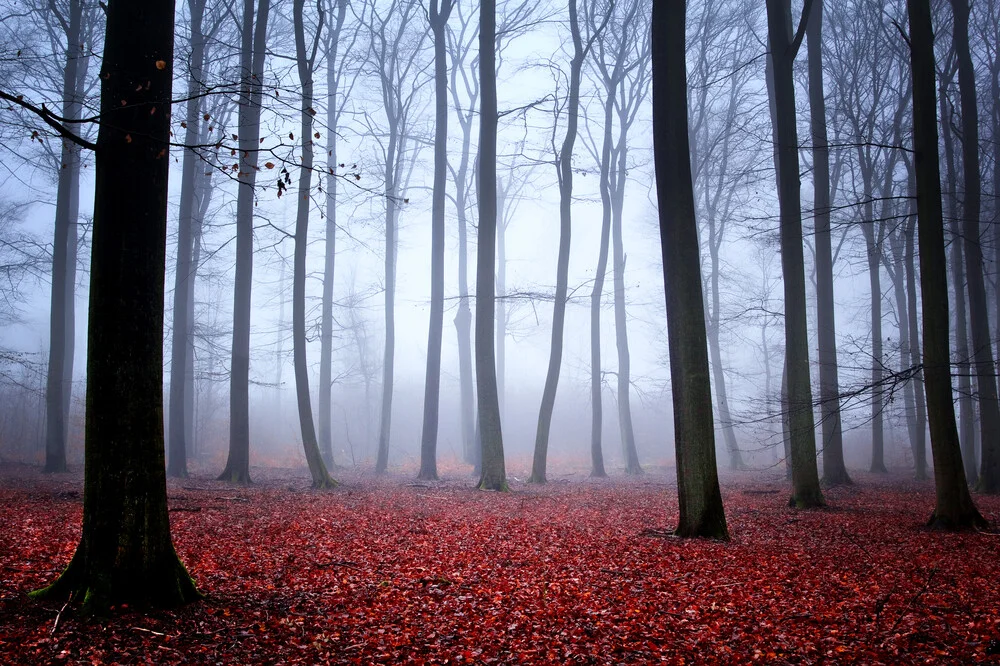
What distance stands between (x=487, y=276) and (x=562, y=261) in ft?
13.1

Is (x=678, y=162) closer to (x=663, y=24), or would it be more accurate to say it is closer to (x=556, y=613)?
(x=663, y=24)

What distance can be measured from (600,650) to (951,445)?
23.4 ft

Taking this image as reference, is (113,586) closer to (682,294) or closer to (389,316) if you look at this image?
(682,294)

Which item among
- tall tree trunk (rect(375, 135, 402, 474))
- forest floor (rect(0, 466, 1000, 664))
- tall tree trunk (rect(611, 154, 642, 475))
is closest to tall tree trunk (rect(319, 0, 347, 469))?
tall tree trunk (rect(375, 135, 402, 474))

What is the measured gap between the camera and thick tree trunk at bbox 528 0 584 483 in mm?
17141

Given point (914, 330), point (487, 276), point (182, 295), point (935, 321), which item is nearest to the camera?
point (935, 321)

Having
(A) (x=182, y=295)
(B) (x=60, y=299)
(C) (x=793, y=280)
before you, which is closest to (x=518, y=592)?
(C) (x=793, y=280)

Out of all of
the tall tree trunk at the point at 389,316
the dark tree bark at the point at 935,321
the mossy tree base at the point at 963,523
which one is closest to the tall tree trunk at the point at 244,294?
the tall tree trunk at the point at 389,316

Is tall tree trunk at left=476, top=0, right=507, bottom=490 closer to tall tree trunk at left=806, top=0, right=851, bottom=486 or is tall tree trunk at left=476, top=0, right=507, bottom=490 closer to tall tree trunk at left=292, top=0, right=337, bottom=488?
tall tree trunk at left=292, top=0, right=337, bottom=488

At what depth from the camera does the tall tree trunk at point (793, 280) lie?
35.7 ft

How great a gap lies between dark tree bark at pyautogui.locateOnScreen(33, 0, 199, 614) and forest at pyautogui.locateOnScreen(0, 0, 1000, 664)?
0.8 inches

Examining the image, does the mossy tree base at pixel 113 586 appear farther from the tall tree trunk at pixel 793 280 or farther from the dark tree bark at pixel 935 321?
the tall tree trunk at pixel 793 280

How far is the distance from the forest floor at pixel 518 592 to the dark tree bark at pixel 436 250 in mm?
8501

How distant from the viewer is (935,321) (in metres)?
8.80
